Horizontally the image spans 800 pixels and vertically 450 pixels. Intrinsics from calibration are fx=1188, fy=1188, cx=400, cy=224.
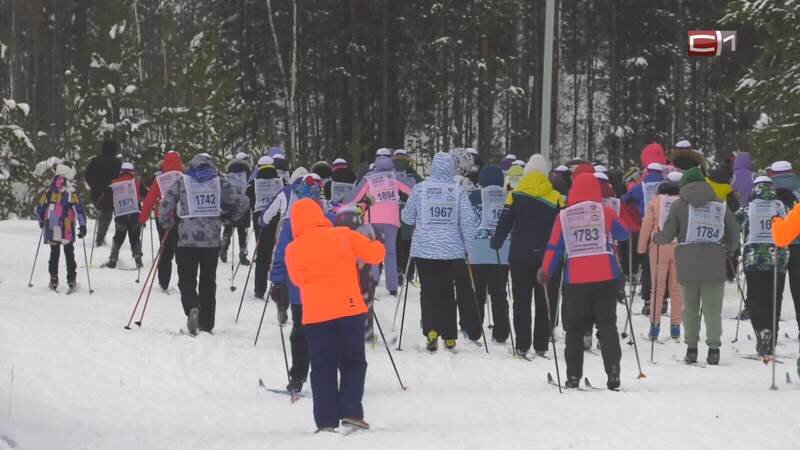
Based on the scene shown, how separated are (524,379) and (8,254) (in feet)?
41.0

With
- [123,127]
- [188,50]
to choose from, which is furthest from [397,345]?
[188,50]

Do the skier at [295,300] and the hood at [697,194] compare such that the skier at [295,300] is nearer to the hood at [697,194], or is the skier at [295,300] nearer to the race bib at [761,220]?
the hood at [697,194]

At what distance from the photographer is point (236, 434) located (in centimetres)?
838

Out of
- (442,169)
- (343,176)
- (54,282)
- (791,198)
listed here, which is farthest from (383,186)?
(791,198)

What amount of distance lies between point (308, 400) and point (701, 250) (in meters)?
4.40

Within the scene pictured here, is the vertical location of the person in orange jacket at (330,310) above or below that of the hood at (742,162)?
below

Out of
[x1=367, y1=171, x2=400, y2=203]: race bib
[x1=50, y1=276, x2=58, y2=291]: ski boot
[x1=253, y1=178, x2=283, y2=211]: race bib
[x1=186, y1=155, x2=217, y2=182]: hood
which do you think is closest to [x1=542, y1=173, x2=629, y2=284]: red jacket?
[x1=186, y1=155, x2=217, y2=182]: hood

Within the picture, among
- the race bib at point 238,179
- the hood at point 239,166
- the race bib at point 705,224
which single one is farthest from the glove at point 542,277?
the hood at point 239,166

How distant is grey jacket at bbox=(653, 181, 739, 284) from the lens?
37.9ft

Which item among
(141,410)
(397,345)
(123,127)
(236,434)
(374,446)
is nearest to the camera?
(374,446)

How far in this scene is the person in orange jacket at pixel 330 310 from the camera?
305 inches

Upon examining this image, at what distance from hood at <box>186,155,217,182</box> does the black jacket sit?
276 inches

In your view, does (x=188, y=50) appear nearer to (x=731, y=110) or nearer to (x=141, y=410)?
(x=731, y=110)

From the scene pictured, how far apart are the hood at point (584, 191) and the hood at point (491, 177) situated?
286 centimetres
